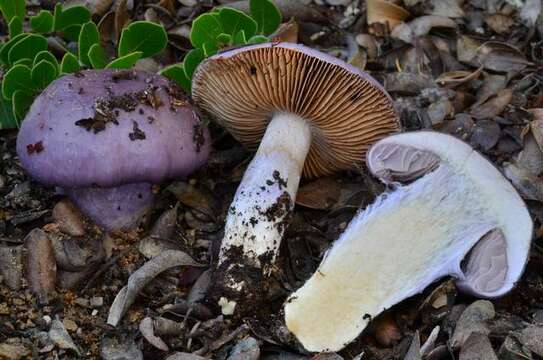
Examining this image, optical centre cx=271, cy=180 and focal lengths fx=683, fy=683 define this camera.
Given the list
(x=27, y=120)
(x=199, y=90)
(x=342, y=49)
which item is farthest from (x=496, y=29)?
(x=27, y=120)

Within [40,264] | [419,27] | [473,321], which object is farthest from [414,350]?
[419,27]

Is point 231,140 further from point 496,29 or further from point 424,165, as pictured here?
point 496,29

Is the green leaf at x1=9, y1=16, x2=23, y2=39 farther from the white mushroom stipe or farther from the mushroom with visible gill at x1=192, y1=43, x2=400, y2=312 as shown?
the white mushroom stipe

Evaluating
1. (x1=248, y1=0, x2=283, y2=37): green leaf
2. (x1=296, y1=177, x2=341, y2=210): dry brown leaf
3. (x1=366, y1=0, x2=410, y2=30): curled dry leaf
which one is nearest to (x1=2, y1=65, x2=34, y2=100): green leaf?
(x1=248, y1=0, x2=283, y2=37): green leaf

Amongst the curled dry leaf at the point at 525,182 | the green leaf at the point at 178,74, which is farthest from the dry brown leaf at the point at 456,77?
the green leaf at the point at 178,74

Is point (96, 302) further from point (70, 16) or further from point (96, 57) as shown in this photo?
point (70, 16)
